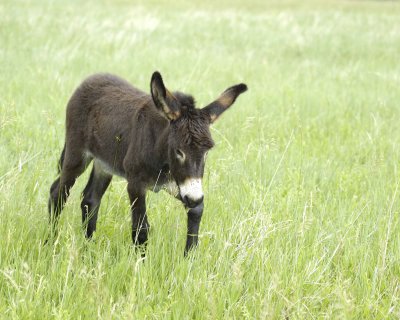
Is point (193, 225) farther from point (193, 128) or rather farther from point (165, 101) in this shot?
point (165, 101)

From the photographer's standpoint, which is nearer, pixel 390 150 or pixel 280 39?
pixel 390 150

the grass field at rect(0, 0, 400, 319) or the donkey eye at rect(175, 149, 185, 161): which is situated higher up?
the donkey eye at rect(175, 149, 185, 161)

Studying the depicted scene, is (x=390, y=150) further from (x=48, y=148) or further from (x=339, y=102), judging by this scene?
(x=48, y=148)

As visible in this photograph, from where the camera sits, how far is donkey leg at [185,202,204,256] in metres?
3.95

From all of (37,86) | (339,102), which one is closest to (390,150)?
(339,102)

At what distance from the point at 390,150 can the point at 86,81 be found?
3785 millimetres

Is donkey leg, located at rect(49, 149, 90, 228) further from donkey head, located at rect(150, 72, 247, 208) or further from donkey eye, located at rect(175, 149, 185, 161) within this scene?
donkey eye, located at rect(175, 149, 185, 161)

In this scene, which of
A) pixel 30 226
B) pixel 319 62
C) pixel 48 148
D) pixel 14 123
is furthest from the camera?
pixel 319 62

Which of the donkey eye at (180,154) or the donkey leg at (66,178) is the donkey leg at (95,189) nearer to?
the donkey leg at (66,178)

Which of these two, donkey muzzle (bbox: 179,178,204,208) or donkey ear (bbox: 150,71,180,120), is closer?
donkey muzzle (bbox: 179,178,204,208)

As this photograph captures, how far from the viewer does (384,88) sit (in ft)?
35.8

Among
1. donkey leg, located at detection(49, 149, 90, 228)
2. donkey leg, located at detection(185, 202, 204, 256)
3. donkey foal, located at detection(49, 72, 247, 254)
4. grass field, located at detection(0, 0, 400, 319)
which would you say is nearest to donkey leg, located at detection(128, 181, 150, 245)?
donkey foal, located at detection(49, 72, 247, 254)

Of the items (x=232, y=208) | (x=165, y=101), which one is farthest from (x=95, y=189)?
(x=165, y=101)

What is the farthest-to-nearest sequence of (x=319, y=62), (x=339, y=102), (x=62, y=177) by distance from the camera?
(x=319, y=62) → (x=339, y=102) → (x=62, y=177)
